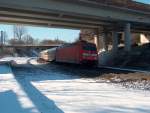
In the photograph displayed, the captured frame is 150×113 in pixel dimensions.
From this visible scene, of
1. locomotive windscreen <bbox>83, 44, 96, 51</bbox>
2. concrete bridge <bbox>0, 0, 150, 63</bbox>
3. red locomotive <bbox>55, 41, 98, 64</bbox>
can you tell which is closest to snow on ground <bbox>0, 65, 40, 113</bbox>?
concrete bridge <bbox>0, 0, 150, 63</bbox>

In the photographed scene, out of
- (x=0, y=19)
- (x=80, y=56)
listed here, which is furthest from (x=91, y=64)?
(x=0, y=19)

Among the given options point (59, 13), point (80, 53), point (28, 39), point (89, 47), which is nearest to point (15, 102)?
point (80, 53)

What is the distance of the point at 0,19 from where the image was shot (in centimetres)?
4725

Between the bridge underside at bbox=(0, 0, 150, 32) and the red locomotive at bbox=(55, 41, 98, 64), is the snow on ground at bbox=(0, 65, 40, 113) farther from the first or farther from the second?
the red locomotive at bbox=(55, 41, 98, 64)

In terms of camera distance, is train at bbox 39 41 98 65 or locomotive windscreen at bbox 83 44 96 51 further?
locomotive windscreen at bbox 83 44 96 51

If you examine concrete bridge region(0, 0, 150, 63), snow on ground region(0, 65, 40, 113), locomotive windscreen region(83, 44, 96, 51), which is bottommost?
snow on ground region(0, 65, 40, 113)

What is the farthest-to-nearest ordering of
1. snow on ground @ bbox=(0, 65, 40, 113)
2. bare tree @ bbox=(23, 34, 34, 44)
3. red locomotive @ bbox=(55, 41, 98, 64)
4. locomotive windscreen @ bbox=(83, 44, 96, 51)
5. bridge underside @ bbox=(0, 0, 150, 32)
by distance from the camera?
bare tree @ bbox=(23, 34, 34, 44) → locomotive windscreen @ bbox=(83, 44, 96, 51) → red locomotive @ bbox=(55, 41, 98, 64) → bridge underside @ bbox=(0, 0, 150, 32) → snow on ground @ bbox=(0, 65, 40, 113)

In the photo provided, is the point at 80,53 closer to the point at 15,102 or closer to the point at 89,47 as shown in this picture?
the point at 89,47

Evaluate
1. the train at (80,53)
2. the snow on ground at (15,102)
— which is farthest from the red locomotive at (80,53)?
the snow on ground at (15,102)

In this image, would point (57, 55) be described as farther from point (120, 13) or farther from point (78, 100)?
point (78, 100)

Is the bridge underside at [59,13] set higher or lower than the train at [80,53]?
higher

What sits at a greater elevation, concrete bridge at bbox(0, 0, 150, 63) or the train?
concrete bridge at bbox(0, 0, 150, 63)

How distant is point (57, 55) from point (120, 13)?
10348mm

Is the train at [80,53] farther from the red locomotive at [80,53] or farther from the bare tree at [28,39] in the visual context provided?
the bare tree at [28,39]
